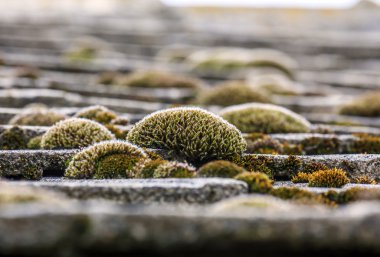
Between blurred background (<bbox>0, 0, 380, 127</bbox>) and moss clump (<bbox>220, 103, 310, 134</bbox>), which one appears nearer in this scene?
moss clump (<bbox>220, 103, 310, 134</bbox>)

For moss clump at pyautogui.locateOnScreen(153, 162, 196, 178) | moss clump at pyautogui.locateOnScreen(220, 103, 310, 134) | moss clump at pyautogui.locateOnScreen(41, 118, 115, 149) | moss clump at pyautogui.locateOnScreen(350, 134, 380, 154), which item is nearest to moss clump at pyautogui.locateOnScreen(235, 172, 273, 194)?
moss clump at pyautogui.locateOnScreen(153, 162, 196, 178)

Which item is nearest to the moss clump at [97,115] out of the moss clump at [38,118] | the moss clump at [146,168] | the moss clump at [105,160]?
the moss clump at [38,118]

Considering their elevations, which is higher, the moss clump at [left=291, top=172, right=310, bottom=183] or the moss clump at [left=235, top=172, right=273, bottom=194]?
the moss clump at [left=235, top=172, right=273, bottom=194]

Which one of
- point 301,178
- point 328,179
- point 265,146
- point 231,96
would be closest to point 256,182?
point 328,179

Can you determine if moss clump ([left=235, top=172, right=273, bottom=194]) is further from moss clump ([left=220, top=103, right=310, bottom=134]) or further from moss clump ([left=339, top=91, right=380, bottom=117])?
moss clump ([left=339, top=91, right=380, bottom=117])

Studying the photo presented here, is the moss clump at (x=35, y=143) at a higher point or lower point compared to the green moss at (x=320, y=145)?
higher

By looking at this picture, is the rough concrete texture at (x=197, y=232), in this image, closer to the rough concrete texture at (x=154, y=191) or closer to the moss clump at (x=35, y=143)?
the rough concrete texture at (x=154, y=191)
